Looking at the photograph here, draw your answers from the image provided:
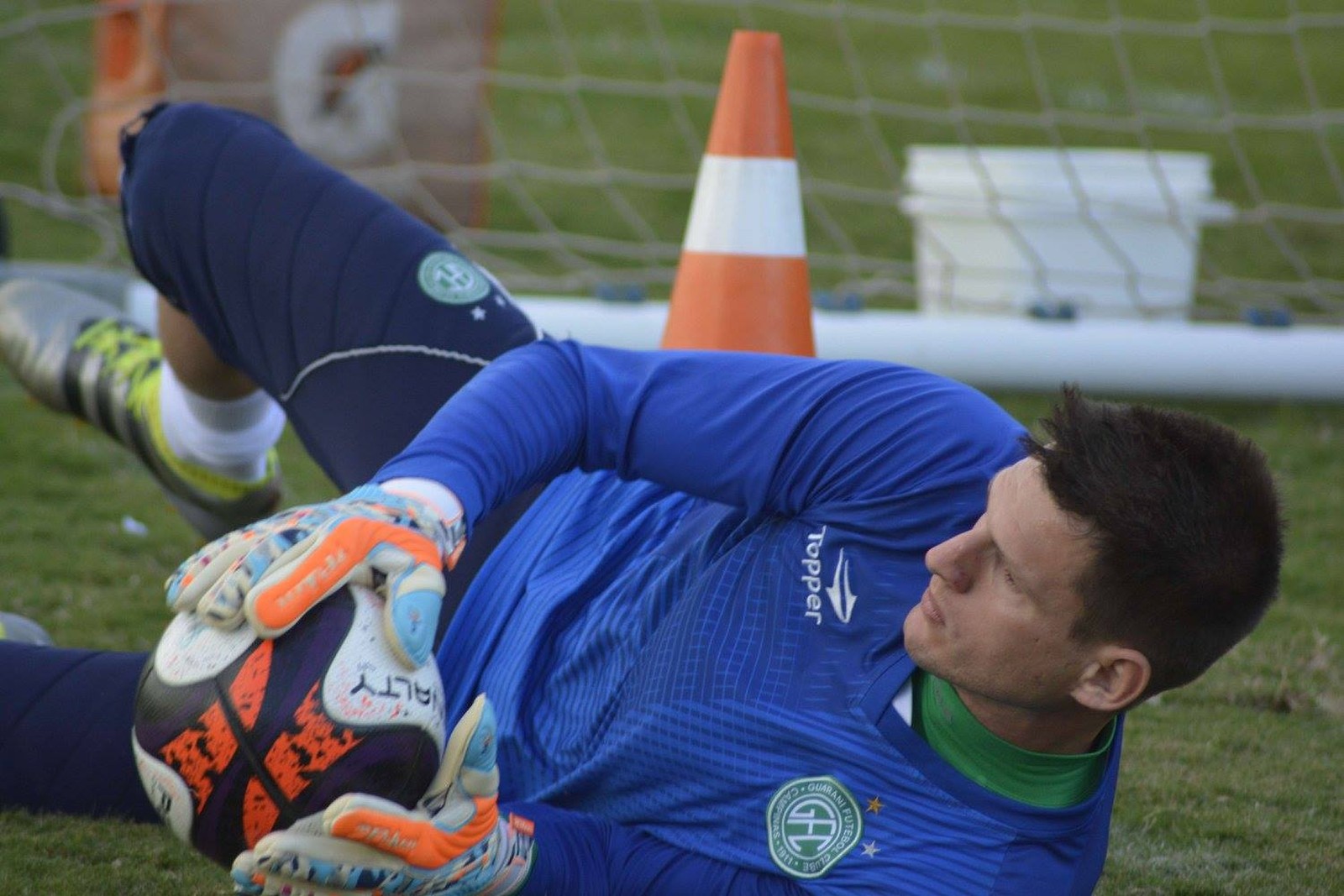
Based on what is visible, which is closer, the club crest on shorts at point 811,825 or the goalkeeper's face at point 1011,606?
the goalkeeper's face at point 1011,606

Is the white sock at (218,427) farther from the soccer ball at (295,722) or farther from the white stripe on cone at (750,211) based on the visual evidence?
the soccer ball at (295,722)

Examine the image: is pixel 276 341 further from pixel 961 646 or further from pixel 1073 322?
pixel 1073 322

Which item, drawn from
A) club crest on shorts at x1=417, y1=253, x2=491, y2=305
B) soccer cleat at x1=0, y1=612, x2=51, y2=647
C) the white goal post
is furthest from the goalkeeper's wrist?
the white goal post

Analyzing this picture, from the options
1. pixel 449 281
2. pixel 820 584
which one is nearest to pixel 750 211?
pixel 449 281

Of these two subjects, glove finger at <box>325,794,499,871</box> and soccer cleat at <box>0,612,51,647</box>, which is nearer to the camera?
glove finger at <box>325,794,499,871</box>

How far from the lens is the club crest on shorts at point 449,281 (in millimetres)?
1807

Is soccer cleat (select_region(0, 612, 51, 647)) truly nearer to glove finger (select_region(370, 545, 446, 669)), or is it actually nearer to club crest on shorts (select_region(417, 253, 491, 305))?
club crest on shorts (select_region(417, 253, 491, 305))

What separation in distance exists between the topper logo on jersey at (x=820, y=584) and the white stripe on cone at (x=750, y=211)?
929 millimetres

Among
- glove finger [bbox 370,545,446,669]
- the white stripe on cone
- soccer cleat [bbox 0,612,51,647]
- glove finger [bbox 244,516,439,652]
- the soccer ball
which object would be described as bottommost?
soccer cleat [bbox 0,612,51,647]

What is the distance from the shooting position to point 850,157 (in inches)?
250

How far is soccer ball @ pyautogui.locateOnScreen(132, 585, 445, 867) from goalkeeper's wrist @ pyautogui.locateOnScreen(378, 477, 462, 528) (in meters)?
0.09

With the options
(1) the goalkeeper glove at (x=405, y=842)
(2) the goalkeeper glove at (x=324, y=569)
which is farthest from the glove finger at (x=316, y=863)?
(2) the goalkeeper glove at (x=324, y=569)

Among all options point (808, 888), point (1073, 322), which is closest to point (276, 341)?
point (808, 888)

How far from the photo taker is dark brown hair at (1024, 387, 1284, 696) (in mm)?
Answer: 1181
